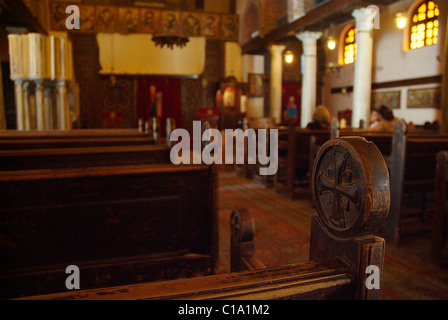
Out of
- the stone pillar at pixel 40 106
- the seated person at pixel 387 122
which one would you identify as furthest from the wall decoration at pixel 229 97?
the seated person at pixel 387 122

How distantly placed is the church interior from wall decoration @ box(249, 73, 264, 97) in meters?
0.05

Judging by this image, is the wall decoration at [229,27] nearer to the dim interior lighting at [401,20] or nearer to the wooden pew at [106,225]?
the dim interior lighting at [401,20]

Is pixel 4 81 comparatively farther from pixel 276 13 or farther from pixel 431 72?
pixel 431 72

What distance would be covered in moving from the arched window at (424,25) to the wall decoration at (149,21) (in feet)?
20.6

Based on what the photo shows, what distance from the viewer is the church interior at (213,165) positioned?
854mm

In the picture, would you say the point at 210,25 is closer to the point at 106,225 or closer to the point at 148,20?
the point at 148,20

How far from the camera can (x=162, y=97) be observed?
45.8 ft

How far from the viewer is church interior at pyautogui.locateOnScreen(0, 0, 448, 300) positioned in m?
0.85

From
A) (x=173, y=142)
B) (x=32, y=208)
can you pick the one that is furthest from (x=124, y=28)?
(x=32, y=208)

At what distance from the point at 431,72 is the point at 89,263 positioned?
11377 mm

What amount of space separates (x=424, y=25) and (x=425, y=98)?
2177 millimetres

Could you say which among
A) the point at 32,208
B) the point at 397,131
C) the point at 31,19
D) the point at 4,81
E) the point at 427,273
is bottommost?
the point at 427,273

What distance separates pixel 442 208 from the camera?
3117 mm
